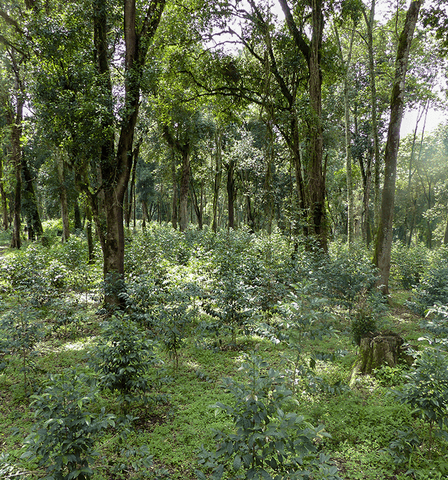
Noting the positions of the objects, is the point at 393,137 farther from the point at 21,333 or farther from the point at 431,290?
the point at 21,333

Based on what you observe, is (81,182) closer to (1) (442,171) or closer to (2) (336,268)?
(2) (336,268)

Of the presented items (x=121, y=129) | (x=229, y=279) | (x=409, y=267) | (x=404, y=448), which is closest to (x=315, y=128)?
(x=121, y=129)

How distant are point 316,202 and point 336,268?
365cm

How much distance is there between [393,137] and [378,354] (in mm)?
7182

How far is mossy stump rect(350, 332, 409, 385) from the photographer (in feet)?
17.3

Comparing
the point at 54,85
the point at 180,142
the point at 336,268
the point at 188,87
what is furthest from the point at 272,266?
the point at 180,142

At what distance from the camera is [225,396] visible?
4984 mm

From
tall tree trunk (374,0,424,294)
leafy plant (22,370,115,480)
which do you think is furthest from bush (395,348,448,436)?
tall tree trunk (374,0,424,294)

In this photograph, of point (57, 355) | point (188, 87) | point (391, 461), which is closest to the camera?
point (391, 461)

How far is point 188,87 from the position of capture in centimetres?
1357

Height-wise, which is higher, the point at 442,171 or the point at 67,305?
the point at 442,171

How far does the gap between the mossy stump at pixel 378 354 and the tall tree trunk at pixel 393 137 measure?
4.41 m

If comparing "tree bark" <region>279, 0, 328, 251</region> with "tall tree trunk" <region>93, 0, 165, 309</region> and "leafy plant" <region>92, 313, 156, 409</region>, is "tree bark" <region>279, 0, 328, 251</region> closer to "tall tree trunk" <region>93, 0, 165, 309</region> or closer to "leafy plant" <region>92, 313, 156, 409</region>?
"tall tree trunk" <region>93, 0, 165, 309</region>

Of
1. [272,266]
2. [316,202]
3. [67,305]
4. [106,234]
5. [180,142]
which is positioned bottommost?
[67,305]
